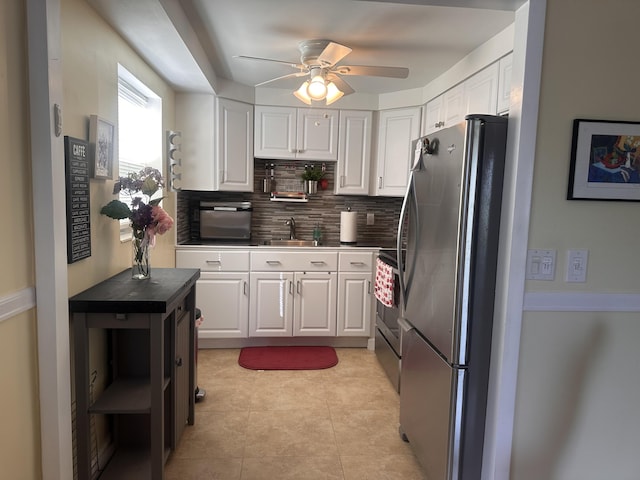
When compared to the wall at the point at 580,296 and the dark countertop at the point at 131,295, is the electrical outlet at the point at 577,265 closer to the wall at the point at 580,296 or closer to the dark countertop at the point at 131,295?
the wall at the point at 580,296

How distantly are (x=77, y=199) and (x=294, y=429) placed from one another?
5.50ft

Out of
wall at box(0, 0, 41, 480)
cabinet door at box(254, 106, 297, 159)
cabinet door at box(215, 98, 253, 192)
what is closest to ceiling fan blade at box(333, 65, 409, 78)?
cabinet door at box(254, 106, 297, 159)

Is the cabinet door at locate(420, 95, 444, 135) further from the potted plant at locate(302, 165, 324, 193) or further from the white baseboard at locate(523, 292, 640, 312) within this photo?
the white baseboard at locate(523, 292, 640, 312)

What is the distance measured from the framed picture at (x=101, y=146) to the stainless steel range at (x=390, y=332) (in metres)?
1.79

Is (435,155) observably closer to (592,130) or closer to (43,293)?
(592,130)

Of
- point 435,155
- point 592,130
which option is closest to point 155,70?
point 435,155

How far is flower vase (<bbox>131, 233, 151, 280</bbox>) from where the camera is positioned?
199 centimetres

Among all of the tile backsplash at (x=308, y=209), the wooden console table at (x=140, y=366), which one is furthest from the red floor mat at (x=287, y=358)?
the tile backsplash at (x=308, y=209)

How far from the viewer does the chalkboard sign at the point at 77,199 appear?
1.57 metres

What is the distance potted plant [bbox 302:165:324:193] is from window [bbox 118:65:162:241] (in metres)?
1.36

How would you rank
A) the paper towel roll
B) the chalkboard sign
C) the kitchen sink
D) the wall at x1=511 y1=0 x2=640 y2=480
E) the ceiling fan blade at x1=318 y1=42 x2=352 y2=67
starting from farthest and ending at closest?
the kitchen sink < the paper towel roll < the ceiling fan blade at x1=318 y1=42 x2=352 y2=67 < the chalkboard sign < the wall at x1=511 y1=0 x2=640 y2=480

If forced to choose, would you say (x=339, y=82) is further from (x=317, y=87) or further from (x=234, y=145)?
(x=234, y=145)

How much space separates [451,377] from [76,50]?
6.76ft

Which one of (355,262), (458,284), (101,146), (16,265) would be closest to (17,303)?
(16,265)
